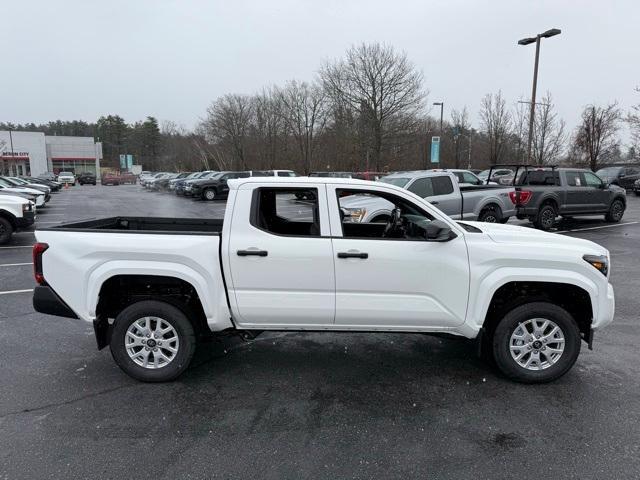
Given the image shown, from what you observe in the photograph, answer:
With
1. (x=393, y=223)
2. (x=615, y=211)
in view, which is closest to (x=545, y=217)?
(x=615, y=211)

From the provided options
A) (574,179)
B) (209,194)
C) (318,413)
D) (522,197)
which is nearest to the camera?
(318,413)

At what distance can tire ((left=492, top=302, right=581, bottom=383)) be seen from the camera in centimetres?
399

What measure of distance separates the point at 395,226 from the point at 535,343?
5.61 ft

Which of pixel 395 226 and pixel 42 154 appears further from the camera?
pixel 42 154

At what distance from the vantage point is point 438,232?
3.84 meters

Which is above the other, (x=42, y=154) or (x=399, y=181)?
(x=42, y=154)

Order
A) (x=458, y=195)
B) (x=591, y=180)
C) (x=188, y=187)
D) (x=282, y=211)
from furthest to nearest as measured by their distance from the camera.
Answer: (x=188, y=187) < (x=591, y=180) < (x=458, y=195) < (x=282, y=211)

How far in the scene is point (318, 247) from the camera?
12.8 feet

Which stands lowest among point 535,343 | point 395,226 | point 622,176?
point 535,343

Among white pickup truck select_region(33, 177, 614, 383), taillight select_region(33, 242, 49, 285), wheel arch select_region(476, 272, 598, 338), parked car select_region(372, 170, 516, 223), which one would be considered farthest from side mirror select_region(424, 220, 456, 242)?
parked car select_region(372, 170, 516, 223)

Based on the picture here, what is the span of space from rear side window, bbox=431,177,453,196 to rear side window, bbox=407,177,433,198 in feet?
0.43

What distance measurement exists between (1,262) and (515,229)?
9.86 m

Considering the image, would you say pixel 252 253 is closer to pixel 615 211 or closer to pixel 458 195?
pixel 458 195

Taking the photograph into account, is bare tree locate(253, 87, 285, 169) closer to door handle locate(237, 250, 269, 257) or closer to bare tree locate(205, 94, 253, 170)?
bare tree locate(205, 94, 253, 170)
